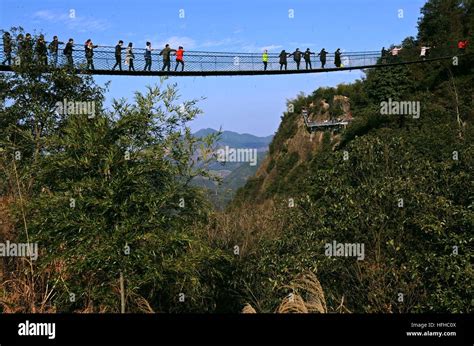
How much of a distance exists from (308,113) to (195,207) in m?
50.2

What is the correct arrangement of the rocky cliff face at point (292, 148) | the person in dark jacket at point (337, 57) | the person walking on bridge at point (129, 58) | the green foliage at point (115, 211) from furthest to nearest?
the rocky cliff face at point (292, 148)
the person in dark jacket at point (337, 57)
the person walking on bridge at point (129, 58)
the green foliage at point (115, 211)

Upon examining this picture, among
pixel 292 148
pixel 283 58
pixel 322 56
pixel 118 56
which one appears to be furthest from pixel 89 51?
pixel 292 148

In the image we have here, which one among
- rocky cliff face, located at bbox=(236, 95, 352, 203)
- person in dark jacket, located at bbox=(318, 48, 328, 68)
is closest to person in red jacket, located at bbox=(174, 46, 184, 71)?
person in dark jacket, located at bbox=(318, 48, 328, 68)

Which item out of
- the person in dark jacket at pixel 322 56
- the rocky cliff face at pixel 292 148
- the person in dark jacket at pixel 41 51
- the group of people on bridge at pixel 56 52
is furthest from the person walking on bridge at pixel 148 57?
the rocky cliff face at pixel 292 148

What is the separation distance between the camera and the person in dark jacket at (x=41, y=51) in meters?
18.6

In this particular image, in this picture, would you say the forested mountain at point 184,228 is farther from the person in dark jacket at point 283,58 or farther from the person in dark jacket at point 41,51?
the person in dark jacket at point 283,58

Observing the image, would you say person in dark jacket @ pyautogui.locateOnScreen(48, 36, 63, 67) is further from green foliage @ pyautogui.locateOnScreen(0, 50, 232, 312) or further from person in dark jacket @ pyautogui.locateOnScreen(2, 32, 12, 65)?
green foliage @ pyautogui.locateOnScreen(0, 50, 232, 312)

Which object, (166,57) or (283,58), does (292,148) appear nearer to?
(283,58)

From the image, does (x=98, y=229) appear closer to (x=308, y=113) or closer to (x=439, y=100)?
(x=439, y=100)

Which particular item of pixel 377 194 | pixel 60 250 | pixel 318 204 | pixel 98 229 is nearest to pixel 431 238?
pixel 377 194

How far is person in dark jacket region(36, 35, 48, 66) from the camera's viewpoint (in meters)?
18.6

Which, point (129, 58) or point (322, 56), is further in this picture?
point (322, 56)

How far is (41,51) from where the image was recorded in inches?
746

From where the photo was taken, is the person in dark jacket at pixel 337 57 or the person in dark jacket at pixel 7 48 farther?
the person in dark jacket at pixel 337 57
